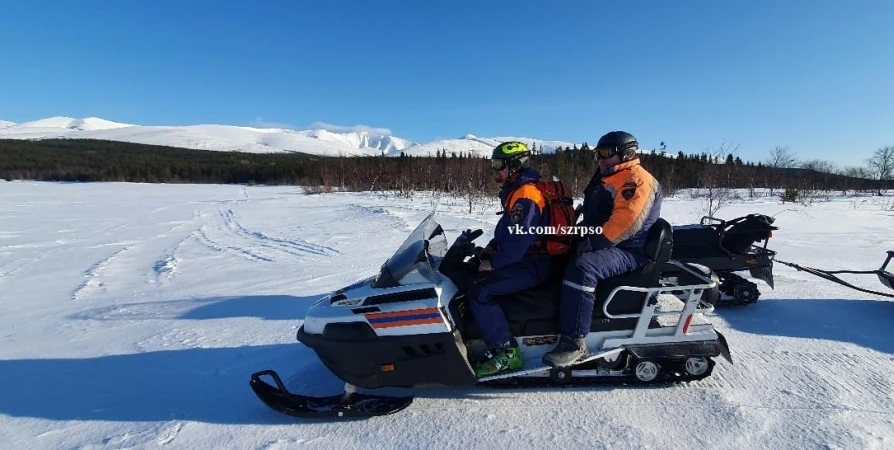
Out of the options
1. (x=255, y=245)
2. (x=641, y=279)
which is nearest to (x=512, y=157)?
(x=641, y=279)

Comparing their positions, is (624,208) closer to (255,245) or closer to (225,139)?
(255,245)

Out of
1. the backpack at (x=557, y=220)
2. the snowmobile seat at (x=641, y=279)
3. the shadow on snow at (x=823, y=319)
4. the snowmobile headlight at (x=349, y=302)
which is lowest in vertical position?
the shadow on snow at (x=823, y=319)

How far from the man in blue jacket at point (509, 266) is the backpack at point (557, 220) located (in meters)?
0.05

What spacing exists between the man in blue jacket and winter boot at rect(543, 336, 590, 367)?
0.24 metres

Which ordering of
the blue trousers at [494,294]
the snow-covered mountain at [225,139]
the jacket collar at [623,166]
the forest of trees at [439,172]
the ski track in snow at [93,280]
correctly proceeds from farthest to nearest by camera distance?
the snow-covered mountain at [225,139], the forest of trees at [439,172], the ski track in snow at [93,280], the jacket collar at [623,166], the blue trousers at [494,294]

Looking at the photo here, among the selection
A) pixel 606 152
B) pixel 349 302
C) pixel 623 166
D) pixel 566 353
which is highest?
pixel 606 152

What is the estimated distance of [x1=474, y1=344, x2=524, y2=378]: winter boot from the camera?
3.53 metres

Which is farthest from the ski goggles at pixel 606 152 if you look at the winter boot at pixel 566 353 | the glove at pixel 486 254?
the winter boot at pixel 566 353

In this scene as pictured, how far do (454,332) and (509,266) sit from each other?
608mm

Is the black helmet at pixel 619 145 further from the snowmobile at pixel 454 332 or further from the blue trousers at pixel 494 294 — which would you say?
the blue trousers at pixel 494 294

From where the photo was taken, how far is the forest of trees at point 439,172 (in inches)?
1000

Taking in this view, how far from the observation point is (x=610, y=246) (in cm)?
350

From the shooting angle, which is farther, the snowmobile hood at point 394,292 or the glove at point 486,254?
the glove at point 486,254

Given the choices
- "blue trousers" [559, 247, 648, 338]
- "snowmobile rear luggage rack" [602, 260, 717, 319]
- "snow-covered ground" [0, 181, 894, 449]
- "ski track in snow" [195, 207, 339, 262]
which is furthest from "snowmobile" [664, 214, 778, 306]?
"ski track in snow" [195, 207, 339, 262]
